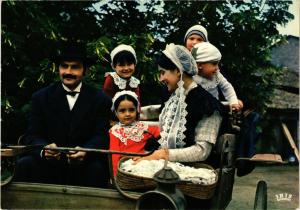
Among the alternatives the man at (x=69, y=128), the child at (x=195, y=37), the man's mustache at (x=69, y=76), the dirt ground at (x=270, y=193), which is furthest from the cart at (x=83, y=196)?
the child at (x=195, y=37)

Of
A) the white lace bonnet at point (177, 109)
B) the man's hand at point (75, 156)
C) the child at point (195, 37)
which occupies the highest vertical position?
the child at point (195, 37)

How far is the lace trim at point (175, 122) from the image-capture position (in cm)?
343

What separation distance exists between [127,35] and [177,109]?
205 inches

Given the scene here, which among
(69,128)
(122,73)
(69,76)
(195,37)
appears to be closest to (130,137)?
(69,128)

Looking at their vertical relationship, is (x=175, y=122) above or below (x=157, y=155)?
above

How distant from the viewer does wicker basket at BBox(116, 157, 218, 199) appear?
3094mm

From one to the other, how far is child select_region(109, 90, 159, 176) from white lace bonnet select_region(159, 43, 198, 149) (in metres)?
0.68

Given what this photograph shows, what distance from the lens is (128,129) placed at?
4242mm

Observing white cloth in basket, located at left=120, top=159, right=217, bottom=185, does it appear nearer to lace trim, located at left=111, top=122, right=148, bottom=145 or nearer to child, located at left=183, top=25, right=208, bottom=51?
lace trim, located at left=111, top=122, right=148, bottom=145

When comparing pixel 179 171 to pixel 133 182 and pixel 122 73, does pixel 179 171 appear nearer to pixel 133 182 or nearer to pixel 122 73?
pixel 133 182

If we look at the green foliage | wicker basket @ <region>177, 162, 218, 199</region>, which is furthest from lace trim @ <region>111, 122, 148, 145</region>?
the green foliage

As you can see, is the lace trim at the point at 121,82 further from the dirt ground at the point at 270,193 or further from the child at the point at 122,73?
the dirt ground at the point at 270,193

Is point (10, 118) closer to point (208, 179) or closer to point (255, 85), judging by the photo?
point (255, 85)

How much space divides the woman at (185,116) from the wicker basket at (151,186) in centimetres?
22
